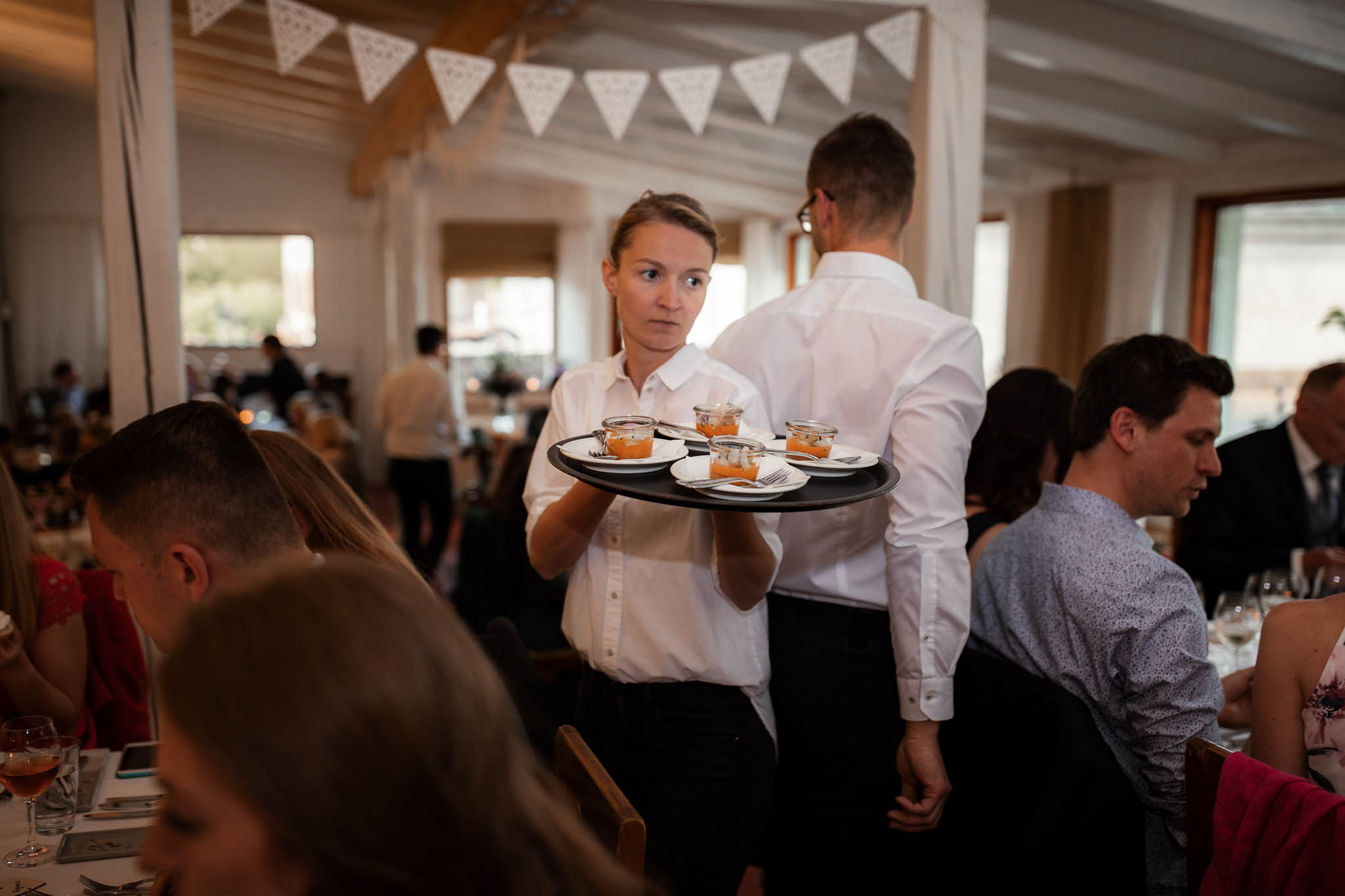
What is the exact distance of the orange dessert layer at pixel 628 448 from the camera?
5.05 feet

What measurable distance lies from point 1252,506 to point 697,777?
248 centimetres

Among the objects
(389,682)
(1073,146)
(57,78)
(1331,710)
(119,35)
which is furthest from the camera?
(57,78)

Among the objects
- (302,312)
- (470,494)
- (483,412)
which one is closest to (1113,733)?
(470,494)

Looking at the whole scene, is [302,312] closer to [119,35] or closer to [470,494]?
[470,494]

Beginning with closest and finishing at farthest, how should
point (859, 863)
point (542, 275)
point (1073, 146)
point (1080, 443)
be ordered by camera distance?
point (859, 863) < point (1080, 443) < point (1073, 146) < point (542, 275)

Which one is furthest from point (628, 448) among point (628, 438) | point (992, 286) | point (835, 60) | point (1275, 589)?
point (992, 286)

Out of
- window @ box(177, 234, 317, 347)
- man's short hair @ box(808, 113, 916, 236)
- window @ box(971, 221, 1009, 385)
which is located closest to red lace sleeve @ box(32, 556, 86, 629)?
man's short hair @ box(808, 113, 916, 236)

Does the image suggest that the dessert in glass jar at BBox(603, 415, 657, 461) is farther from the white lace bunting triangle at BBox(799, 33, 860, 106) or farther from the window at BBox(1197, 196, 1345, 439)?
the window at BBox(1197, 196, 1345, 439)

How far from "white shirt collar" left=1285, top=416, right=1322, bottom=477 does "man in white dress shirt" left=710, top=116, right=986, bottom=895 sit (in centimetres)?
203

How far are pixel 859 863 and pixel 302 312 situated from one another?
36.3ft

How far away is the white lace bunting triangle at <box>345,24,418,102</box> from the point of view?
11.7ft

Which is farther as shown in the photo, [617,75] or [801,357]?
[617,75]

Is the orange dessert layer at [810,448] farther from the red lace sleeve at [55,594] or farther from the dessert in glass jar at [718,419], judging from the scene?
the red lace sleeve at [55,594]

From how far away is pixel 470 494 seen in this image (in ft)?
20.6
